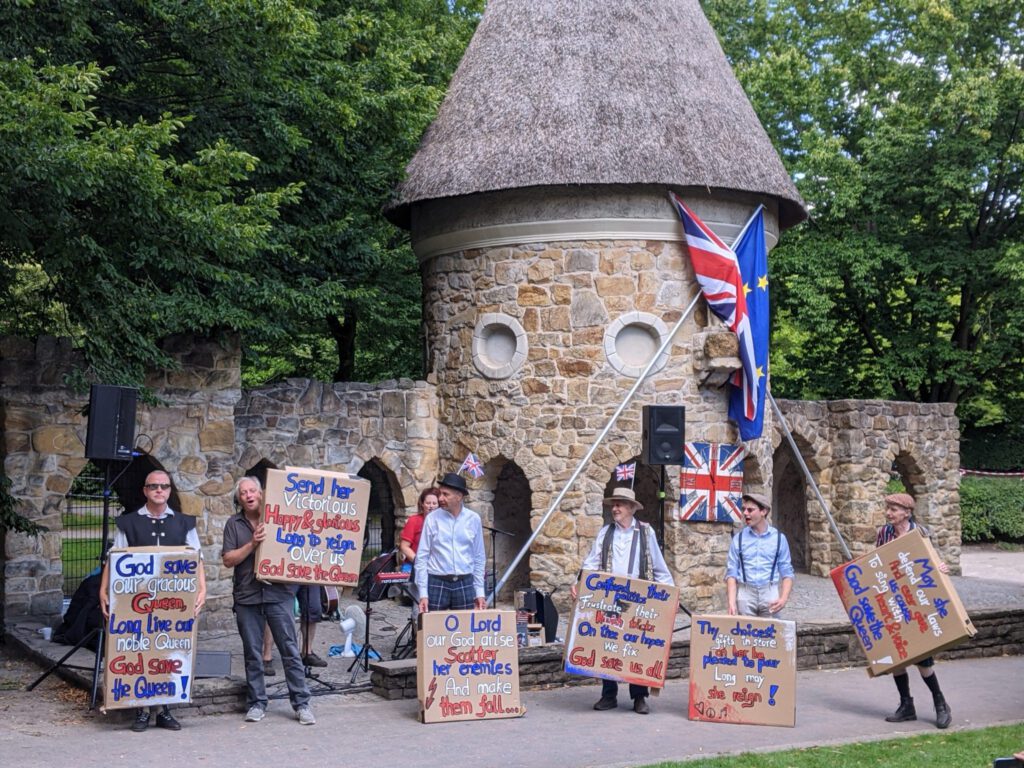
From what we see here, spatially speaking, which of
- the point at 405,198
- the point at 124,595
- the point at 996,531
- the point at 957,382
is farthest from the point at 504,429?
the point at 996,531

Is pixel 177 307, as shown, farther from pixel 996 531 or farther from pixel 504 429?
pixel 996 531

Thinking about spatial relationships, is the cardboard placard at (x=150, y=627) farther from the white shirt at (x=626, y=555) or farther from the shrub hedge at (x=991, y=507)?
the shrub hedge at (x=991, y=507)

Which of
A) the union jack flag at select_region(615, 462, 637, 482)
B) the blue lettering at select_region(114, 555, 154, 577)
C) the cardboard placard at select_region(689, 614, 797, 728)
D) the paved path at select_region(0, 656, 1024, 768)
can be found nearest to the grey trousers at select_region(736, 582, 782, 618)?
the cardboard placard at select_region(689, 614, 797, 728)

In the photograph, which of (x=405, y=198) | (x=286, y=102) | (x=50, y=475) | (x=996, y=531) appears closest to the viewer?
(x=50, y=475)

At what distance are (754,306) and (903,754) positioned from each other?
8215mm

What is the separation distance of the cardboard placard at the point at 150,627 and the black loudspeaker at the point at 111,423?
1.45 meters

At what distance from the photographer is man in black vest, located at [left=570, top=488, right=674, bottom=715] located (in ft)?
34.4

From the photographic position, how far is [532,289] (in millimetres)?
16094

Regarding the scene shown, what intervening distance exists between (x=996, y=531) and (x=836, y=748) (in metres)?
20.2

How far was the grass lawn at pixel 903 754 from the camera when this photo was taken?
841 cm

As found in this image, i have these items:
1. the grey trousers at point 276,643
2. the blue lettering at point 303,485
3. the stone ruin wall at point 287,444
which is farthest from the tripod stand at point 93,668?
the stone ruin wall at point 287,444

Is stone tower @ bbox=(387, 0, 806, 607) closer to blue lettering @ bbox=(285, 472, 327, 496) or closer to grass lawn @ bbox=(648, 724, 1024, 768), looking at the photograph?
blue lettering @ bbox=(285, 472, 327, 496)

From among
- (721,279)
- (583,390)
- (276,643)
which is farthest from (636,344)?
(276,643)

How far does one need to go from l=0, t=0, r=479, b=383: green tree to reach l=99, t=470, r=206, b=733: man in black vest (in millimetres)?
2791
